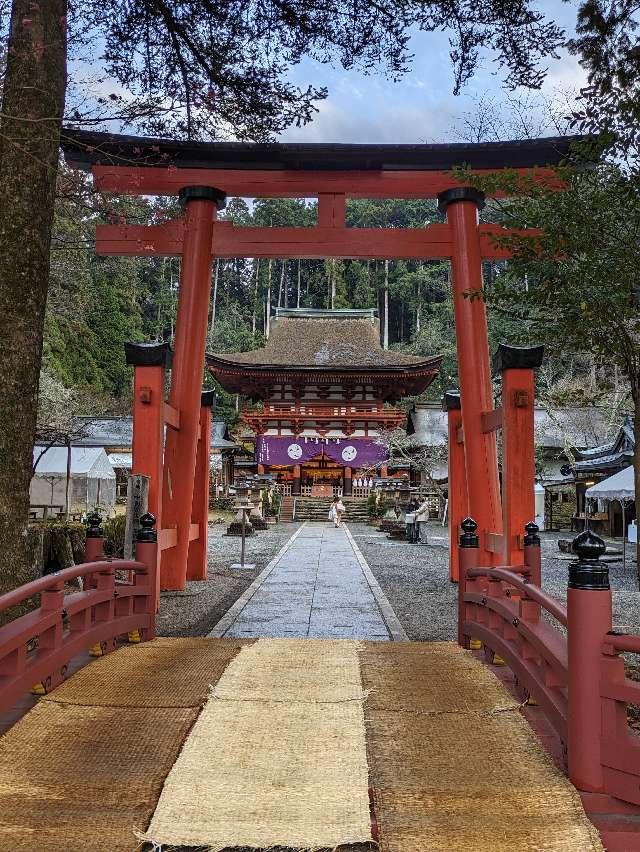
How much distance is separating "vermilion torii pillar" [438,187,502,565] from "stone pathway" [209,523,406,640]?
164cm

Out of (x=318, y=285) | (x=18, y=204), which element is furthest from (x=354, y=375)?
(x=318, y=285)

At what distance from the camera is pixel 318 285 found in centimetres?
5934

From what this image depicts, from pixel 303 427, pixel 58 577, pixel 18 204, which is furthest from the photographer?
pixel 303 427

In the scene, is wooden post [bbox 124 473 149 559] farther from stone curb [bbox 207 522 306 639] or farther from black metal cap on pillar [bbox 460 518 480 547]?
black metal cap on pillar [bbox 460 518 480 547]

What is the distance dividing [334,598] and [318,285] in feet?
174

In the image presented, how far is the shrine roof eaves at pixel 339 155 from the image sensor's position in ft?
25.9

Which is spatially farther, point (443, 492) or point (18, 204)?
point (443, 492)

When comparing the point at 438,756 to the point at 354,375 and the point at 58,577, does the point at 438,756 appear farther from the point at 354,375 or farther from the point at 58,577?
the point at 354,375

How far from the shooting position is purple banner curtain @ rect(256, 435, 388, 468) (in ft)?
102

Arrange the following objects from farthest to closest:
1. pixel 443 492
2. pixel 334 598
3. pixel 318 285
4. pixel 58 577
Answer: pixel 318 285
pixel 443 492
pixel 334 598
pixel 58 577

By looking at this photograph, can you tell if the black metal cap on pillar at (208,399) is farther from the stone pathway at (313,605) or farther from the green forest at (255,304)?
the green forest at (255,304)

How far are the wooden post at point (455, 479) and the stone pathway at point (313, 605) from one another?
4.02 feet

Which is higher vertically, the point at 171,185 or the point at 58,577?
the point at 171,185

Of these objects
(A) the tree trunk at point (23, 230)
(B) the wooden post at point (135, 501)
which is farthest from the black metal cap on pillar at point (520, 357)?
(A) the tree trunk at point (23, 230)
